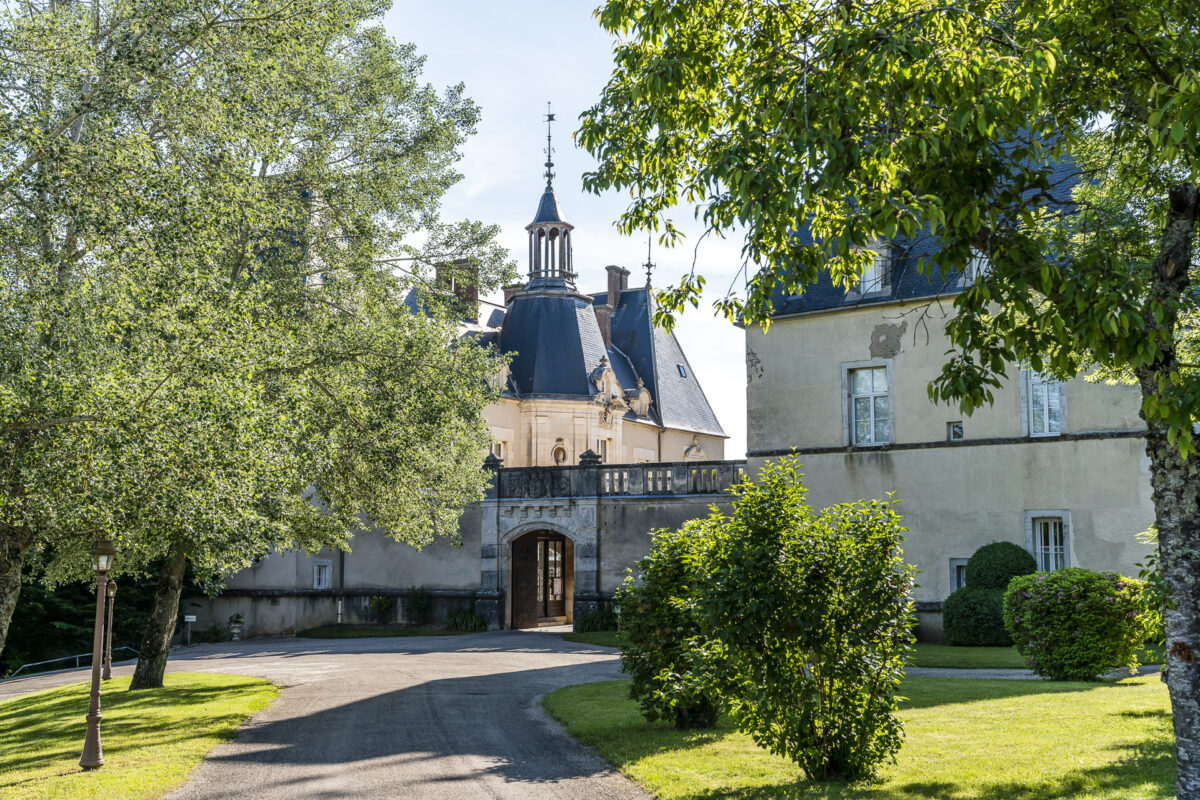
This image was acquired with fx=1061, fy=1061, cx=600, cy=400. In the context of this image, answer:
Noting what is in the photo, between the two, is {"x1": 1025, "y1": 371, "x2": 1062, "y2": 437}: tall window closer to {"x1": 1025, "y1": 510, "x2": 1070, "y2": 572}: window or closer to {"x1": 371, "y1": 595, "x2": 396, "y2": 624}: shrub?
{"x1": 1025, "y1": 510, "x2": 1070, "y2": 572}: window

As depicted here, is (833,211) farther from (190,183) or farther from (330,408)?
(330,408)

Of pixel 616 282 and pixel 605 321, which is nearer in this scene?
pixel 605 321

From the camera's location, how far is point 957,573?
2242 centimetres

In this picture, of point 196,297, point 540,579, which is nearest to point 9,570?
point 196,297

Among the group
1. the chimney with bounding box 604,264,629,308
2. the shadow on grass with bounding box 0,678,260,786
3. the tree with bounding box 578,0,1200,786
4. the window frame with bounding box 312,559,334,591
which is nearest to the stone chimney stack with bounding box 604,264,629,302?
the chimney with bounding box 604,264,629,308

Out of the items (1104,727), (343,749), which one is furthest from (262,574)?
(1104,727)

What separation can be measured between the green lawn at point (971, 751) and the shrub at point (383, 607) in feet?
62.2

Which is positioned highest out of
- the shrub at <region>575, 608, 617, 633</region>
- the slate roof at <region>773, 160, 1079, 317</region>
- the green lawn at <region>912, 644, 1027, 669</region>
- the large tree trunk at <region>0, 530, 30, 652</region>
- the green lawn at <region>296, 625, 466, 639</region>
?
the slate roof at <region>773, 160, 1079, 317</region>

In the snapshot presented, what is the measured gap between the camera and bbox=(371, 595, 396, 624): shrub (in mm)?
31641

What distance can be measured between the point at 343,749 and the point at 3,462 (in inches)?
175

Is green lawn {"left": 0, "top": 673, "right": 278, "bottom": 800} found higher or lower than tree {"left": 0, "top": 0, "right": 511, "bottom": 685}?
lower

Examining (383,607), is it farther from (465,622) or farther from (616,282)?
(616,282)

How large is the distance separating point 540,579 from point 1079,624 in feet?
69.9

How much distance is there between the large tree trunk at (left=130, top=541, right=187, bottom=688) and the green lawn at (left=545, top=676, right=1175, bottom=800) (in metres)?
7.32
